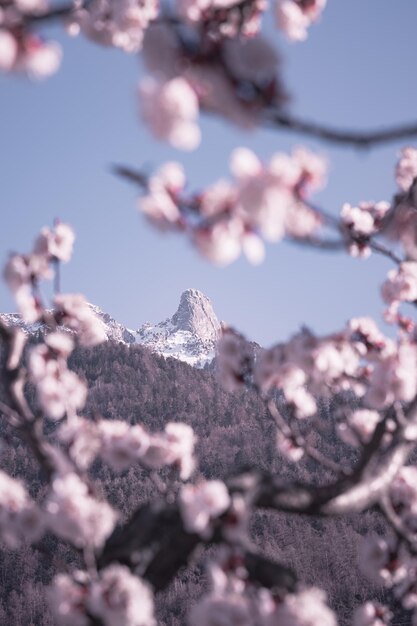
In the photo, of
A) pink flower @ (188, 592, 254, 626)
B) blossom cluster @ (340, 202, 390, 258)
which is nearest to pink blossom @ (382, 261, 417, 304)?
blossom cluster @ (340, 202, 390, 258)

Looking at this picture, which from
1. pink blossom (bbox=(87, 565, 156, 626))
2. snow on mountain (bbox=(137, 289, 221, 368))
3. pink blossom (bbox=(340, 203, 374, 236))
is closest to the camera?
pink blossom (bbox=(87, 565, 156, 626))

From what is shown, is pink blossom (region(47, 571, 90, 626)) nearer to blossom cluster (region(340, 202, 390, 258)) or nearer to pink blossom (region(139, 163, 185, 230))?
pink blossom (region(139, 163, 185, 230))

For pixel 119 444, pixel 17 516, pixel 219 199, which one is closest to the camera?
pixel 219 199

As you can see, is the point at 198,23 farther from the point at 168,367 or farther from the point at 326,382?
the point at 168,367

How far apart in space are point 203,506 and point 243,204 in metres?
1.17

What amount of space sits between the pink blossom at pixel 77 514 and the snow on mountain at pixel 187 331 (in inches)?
3169

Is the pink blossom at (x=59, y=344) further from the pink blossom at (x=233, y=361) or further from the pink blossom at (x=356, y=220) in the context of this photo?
the pink blossom at (x=356, y=220)

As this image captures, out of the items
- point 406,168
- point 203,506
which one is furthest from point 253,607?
point 406,168

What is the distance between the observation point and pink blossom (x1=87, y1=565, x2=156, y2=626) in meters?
1.72

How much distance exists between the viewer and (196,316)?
10925 centimetres

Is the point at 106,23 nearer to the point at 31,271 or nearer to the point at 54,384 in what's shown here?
the point at 31,271

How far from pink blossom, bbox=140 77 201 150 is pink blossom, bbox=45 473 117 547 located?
1428mm

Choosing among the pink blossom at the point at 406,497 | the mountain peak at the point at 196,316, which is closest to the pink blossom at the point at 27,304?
the pink blossom at the point at 406,497

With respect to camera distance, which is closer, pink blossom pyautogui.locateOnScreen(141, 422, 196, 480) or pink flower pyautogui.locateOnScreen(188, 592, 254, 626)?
pink flower pyautogui.locateOnScreen(188, 592, 254, 626)
